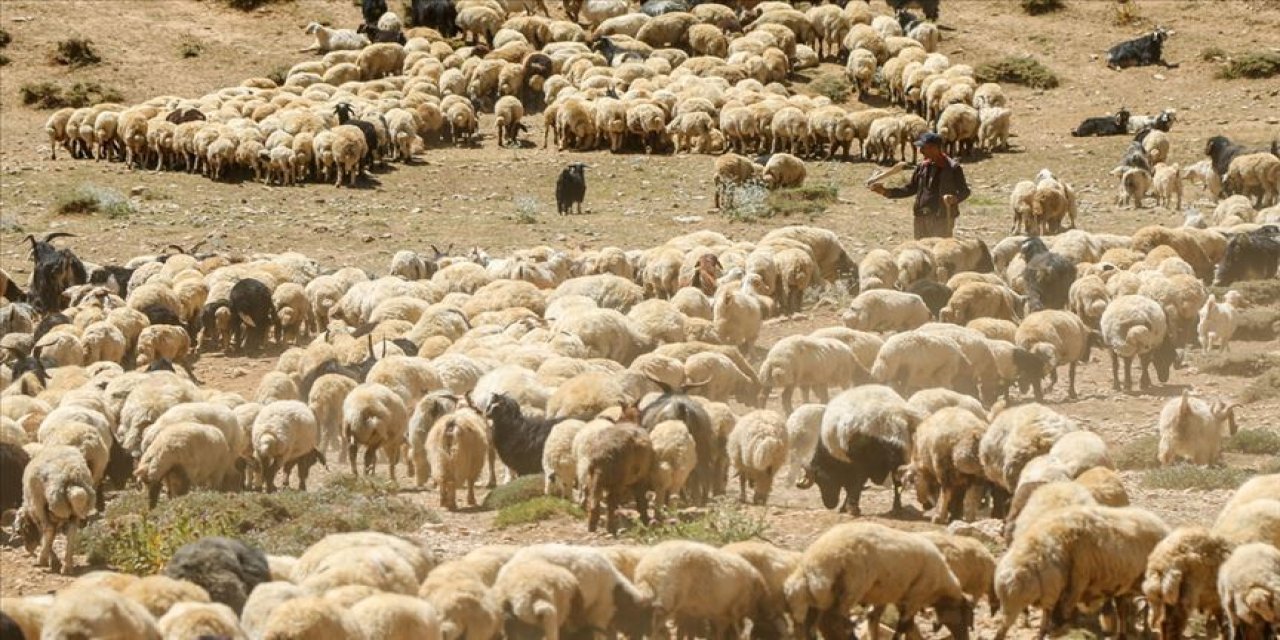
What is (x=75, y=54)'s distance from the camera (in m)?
41.9

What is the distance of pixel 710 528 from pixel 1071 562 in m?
2.89

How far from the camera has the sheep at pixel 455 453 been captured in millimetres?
14086

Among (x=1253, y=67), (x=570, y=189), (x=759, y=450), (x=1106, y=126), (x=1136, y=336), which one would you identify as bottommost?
(x=759, y=450)

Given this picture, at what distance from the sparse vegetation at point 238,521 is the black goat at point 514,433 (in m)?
1.10

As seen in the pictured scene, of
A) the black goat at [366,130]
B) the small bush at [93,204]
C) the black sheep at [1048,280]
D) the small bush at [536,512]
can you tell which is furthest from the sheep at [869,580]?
the black goat at [366,130]

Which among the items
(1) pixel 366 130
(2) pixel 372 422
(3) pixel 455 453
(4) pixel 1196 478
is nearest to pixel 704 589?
(3) pixel 455 453

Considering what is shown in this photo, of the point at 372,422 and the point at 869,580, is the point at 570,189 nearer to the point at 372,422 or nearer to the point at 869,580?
the point at 372,422

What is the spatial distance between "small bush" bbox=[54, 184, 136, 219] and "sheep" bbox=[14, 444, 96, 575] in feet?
57.1

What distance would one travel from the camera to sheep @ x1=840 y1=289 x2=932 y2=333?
18891 mm

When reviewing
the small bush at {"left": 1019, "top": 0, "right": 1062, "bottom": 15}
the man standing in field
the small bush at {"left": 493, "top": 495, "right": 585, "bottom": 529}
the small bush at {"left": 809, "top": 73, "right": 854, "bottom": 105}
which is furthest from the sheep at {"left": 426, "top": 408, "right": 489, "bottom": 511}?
the small bush at {"left": 1019, "top": 0, "right": 1062, "bottom": 15}

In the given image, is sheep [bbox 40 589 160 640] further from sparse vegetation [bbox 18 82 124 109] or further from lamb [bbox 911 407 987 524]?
sparse vegetation [bbox 18 82 124 109]

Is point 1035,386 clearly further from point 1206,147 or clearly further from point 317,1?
point 317,1

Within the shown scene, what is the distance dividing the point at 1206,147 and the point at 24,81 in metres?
25.1

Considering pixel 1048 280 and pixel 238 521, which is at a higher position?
pixel 1048 280
